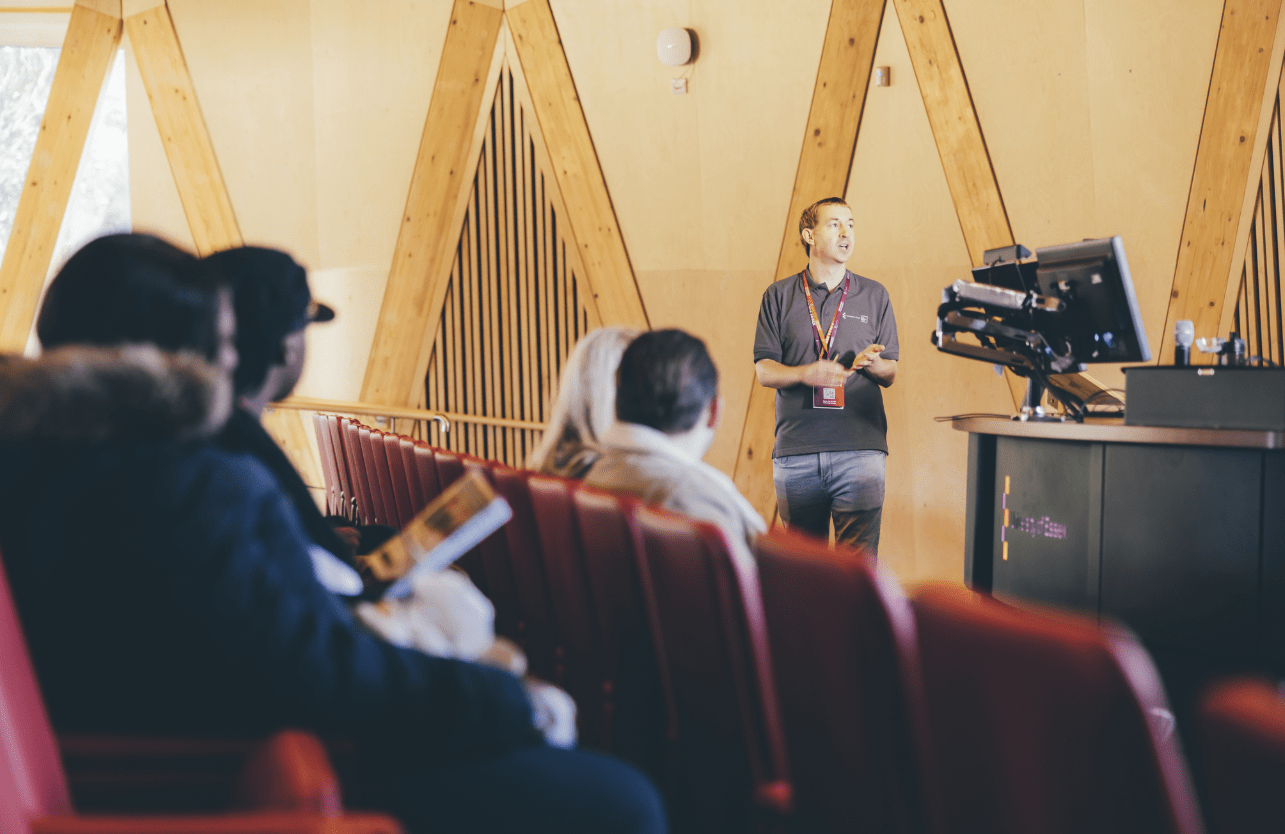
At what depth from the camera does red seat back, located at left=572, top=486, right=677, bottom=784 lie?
146 centimetres

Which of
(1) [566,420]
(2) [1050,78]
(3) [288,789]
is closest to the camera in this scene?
(3) [288,789]

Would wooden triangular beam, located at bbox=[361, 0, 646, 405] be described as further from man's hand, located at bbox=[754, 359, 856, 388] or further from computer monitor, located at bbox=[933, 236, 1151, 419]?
computer monitor, located at bbox=[933, 236, 1151, 419]

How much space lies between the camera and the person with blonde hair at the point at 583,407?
6.51 feet

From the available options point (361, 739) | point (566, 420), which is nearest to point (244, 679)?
point (361, 739)

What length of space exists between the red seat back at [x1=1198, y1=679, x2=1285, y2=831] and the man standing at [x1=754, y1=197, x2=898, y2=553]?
8.35 ft

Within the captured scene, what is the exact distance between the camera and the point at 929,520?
425cm

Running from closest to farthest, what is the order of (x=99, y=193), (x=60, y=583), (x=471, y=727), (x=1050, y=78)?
(x=60, y=583) < (x=471, y=727) < (x=1050, y=78) < (x=99, y=193)

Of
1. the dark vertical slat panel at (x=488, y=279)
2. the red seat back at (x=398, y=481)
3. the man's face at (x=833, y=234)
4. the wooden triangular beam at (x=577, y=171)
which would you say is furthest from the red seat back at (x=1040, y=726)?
the dark vertical slat panel at (x=488, y=279)

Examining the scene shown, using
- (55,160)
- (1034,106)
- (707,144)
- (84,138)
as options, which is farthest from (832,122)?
(55,160)

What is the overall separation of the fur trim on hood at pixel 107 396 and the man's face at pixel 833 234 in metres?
2.74

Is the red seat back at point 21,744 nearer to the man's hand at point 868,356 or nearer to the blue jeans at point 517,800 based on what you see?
the blue jeans at point 517,800

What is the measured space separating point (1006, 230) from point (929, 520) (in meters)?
1.28

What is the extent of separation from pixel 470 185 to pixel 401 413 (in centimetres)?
145

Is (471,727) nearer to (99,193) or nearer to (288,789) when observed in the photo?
(288,789)
